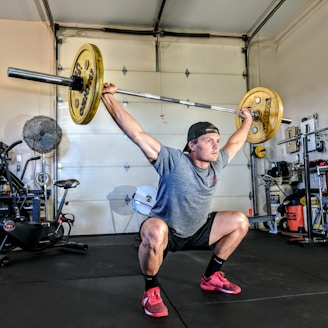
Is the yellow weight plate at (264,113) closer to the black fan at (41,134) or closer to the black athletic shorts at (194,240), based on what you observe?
the black athletic shorts at (194,240)

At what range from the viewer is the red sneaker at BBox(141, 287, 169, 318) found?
4.78ft

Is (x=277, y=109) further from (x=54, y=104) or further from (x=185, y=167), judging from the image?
(x=54, y=104)

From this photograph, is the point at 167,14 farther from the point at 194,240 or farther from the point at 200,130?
the point at 194,240

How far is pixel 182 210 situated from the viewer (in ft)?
5.45

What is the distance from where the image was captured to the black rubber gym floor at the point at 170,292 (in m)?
1.42

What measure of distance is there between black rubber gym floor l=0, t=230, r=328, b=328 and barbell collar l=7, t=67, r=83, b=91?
123 cm

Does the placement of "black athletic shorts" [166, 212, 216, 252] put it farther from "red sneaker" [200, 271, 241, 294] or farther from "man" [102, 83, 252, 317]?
"red sneaker" [200, 271, 241, 294]

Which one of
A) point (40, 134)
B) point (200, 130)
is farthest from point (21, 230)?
point (200, 130)

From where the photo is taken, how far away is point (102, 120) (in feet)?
16.2

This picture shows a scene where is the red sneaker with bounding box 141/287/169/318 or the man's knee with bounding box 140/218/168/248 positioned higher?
the man's knee with bounding box 140/218/168/248

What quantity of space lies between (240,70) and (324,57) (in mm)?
1431

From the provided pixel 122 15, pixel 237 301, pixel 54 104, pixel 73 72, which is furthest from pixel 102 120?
pixel 237 301

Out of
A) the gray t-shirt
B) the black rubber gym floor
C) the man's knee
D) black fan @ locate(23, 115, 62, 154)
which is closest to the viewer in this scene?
the black rubber gym floor

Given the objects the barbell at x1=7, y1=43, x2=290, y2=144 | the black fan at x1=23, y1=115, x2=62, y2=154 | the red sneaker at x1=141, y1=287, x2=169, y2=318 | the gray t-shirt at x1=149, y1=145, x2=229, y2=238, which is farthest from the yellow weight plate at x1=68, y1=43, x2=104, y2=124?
the black fan at x1=23, y1=115, x2=62, y2=154
